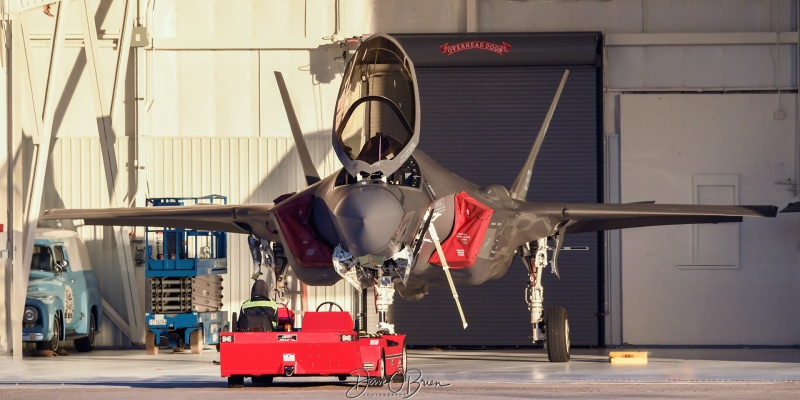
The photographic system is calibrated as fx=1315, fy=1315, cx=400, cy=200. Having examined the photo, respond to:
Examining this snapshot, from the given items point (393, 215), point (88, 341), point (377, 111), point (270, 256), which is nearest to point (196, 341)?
point (88, 341)

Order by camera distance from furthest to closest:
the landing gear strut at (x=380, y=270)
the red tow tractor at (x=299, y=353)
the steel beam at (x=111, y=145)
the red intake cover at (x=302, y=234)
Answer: the steel beam at (x=111, y=145) → the red intake cover at (x=302, y=234) → the landing gear strut at (x=380, y=270) → the red tow tractor at (x=299, y=353)

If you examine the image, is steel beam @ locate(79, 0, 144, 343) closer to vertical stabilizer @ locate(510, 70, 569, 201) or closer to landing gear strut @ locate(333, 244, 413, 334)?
vertical stabilizer @ locate(510, 70, 569, 201)

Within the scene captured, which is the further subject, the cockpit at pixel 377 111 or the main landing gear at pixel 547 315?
the main landing gear at pixel 547 315

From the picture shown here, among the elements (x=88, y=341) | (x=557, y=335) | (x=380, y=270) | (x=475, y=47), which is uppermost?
(x=475, y=47)

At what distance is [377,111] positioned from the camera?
12461mm

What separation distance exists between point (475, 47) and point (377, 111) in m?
7.99

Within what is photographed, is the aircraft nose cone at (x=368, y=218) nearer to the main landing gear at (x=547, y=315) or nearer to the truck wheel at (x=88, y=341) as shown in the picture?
the main landing gear at (x=547, y=315)

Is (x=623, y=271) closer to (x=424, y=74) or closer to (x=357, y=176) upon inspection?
(x=424, y=74)

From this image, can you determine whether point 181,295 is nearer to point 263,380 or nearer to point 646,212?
point 263,380

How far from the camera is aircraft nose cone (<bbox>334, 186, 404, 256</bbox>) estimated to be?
11.3 meters

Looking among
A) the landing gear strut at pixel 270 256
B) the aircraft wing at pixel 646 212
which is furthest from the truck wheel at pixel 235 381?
the aircraft wing at pixel 646 212

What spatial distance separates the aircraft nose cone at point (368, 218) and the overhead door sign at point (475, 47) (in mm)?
8837

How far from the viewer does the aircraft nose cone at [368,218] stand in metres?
11.3

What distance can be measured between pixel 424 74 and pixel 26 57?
606cm
